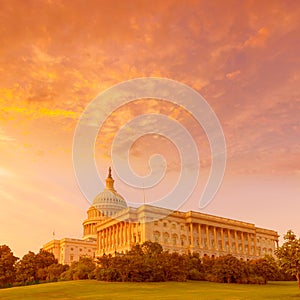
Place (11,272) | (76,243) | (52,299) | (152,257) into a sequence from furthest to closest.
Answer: (76,243)
(11,272)
(152,257)
(52,299)

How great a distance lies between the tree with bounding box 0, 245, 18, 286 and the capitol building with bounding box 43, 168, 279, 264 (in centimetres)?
3010

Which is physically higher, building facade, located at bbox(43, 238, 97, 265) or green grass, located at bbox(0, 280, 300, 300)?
building facade, located at bbox(43, 238, 97, 265)

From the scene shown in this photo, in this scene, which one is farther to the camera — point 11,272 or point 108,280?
point 11,272

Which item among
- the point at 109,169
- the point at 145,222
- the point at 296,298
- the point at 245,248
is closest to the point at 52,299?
the point at 296,298

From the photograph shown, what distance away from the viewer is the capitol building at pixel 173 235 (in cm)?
10644

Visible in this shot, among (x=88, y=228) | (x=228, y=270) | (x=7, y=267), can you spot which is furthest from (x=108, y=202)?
(x=228, y=270)

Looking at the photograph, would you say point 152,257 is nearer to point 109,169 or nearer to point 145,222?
point 145,222

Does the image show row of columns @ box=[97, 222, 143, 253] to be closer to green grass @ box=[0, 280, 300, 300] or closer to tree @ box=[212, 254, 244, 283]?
tree @ box=[212, 254, 244, 283]

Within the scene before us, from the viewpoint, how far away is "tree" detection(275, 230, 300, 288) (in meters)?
35.7

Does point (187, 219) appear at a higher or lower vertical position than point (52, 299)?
higher

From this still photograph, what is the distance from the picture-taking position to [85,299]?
33.9 metres

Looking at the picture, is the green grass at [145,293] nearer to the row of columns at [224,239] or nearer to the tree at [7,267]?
the tree at [7,267]

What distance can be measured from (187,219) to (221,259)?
47.2m

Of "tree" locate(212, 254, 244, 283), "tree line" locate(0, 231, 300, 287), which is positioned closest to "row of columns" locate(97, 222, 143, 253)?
"tree line" locate(0, 231, 300, 287)
